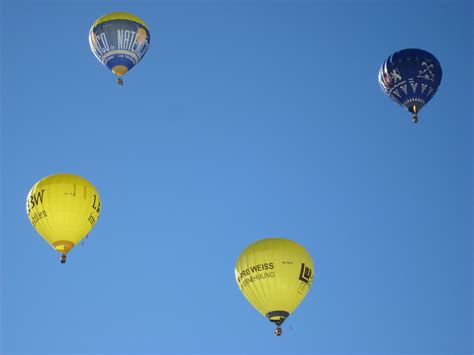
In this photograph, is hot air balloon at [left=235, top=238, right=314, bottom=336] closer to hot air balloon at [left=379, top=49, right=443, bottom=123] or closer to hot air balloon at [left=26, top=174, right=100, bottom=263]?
hot air balloon at [left=26, top=174, right=100, bottom=263]

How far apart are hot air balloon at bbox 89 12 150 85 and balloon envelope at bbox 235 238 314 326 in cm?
1063

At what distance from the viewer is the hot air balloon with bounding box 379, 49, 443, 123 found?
5306 cm

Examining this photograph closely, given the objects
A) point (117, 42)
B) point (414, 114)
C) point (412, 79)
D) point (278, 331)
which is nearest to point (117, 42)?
point (117, 42)

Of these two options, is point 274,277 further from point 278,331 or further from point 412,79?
point 412,79

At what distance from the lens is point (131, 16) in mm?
53844

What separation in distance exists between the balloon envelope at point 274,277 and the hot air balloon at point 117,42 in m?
10.6

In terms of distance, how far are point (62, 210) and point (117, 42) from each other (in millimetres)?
9085

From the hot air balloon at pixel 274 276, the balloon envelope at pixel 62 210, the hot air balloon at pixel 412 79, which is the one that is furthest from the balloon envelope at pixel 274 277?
the hot air balloon at pixel 412 79

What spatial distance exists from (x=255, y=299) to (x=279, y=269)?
1382 mm

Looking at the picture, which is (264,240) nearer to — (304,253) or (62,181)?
(304,253)

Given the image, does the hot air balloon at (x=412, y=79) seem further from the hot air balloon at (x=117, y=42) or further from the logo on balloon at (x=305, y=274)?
the hot air balloon at (x=117, y=42)

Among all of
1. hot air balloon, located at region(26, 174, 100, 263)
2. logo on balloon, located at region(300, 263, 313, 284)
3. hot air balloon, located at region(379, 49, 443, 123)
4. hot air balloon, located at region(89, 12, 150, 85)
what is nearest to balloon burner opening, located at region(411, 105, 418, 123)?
hot air balloon, located at region(379, 49, 443, 123)

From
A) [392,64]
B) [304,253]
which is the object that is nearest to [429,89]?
[392,64]

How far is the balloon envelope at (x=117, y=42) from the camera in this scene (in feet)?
174
